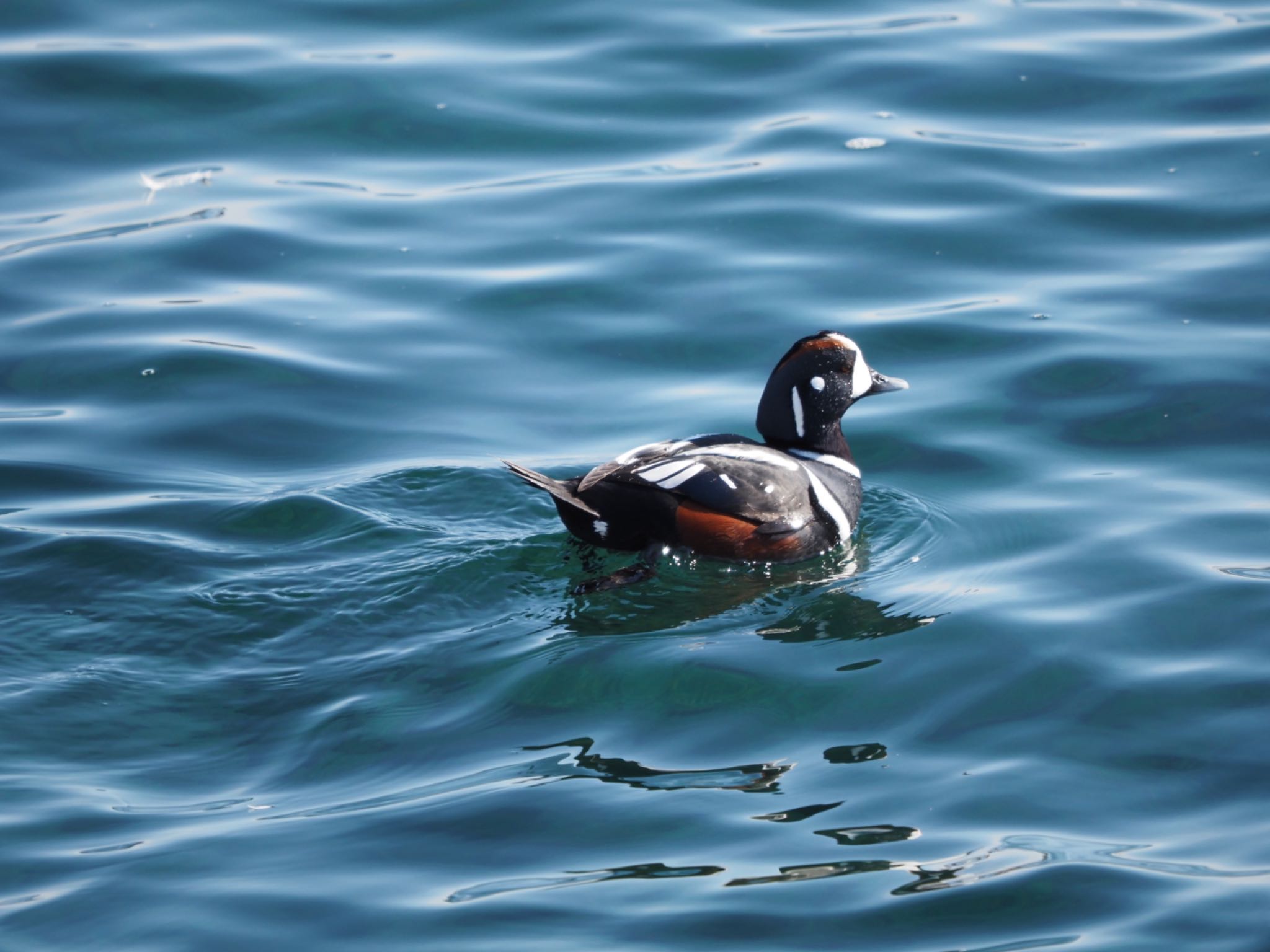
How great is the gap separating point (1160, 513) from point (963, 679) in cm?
200

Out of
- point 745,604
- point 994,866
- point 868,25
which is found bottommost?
point 994,866

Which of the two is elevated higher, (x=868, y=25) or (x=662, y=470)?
(x=868, y=25)

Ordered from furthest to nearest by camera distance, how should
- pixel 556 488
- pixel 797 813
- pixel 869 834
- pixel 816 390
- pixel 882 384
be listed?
pixel 882 384 → pixel 816 390 → pixel 556 488 → pixel 797 813 → pixel 869 834

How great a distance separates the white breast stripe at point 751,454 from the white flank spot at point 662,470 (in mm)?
97

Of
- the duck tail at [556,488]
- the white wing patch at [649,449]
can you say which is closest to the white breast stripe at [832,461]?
the white wing patch at [649,449]

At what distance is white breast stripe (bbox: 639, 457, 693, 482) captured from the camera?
7406 millimetres

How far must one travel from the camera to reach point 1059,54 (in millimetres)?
13539

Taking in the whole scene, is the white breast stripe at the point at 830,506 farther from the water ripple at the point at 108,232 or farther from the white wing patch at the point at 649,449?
the water ripple at the point at 108,232

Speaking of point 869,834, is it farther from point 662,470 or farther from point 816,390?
point 816,390

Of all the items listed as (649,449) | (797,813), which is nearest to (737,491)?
(649,449)

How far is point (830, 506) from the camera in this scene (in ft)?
25.8

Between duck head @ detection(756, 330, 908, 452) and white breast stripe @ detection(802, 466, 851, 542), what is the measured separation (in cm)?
41

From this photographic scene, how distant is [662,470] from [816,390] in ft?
3.91

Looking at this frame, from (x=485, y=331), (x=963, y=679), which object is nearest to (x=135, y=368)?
(x=485, y=331)
